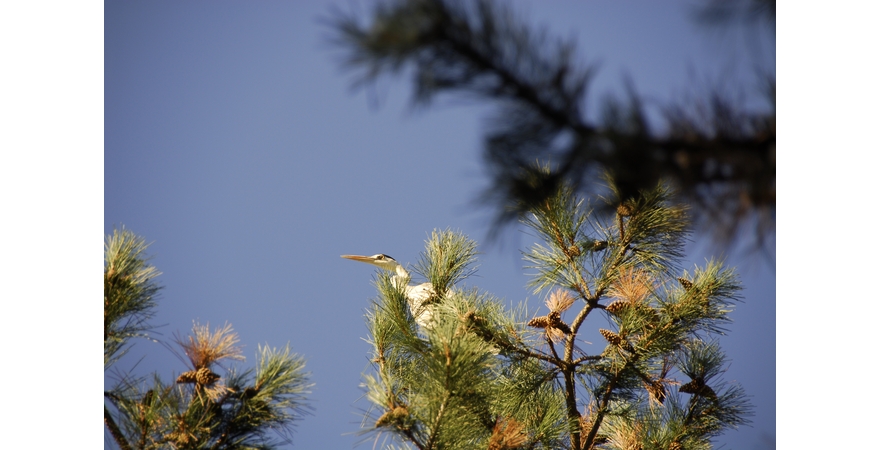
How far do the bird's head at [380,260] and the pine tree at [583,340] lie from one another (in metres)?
0.15

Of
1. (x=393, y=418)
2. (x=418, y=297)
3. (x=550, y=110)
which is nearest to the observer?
(x=550, y=110)

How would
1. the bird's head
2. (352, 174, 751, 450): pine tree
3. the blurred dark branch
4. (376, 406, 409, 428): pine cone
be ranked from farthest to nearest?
the bird's head, (352, 174, 751, 450): pine tree, (376, 406, 409, 428): pine cone, the blurred dark branch

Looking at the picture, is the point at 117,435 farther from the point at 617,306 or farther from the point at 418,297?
the point at 617,306

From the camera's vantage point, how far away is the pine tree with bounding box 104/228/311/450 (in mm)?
1022

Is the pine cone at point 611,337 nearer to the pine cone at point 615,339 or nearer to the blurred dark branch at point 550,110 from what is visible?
the pine cone at point 615,339

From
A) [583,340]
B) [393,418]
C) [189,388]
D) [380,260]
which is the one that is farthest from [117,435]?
[583,340]

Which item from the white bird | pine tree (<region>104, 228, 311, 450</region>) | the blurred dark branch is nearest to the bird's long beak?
the white bird

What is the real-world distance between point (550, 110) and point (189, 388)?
73 cm

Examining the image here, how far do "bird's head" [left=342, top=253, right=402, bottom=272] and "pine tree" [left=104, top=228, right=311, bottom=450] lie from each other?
1.06 ft

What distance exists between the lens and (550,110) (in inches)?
25.4

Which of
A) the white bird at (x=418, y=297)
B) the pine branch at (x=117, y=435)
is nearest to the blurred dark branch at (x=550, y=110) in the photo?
the white bird at (x=418, y=297)

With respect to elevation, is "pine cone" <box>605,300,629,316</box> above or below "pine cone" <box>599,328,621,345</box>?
above

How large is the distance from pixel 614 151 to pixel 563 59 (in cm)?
10

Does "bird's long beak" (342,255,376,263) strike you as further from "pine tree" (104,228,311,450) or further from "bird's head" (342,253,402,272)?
"pine tree" (104,228,311,450)
